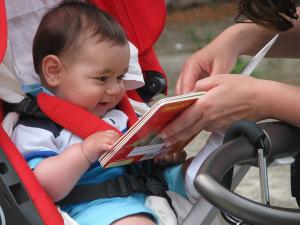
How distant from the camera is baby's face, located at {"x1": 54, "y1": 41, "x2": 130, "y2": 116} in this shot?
5.55 ft

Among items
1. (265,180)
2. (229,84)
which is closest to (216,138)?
(229,84)

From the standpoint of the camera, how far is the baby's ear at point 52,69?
171cm

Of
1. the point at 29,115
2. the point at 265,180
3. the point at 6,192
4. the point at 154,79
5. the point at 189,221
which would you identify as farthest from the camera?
the point at 154,79

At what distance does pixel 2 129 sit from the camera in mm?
1546

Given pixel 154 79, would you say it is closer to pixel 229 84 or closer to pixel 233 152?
pixel 229 84

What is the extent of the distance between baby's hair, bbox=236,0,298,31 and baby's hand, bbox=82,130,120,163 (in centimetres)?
47

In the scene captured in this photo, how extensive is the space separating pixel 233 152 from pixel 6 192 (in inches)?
20.7

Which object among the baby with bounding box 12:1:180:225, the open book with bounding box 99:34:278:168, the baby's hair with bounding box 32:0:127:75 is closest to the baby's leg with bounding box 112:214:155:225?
the baby with bounding box 12:1:180:225

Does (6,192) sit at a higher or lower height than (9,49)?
lower

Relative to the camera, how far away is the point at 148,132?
147cm

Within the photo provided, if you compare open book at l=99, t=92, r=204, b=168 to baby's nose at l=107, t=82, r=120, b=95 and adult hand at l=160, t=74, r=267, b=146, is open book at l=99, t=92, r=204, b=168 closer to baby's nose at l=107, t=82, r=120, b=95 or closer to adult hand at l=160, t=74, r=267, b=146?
adult hand at l=160, t=74, r=267, b=146

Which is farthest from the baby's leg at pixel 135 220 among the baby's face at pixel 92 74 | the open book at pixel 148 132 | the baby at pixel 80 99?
the baby's face at pixel 92 74

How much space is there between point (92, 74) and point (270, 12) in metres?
0.49

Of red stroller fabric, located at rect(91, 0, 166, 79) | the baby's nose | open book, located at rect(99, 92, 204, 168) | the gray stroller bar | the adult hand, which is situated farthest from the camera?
red stroller fabric, located at rect(91, 0, 166, 79)
